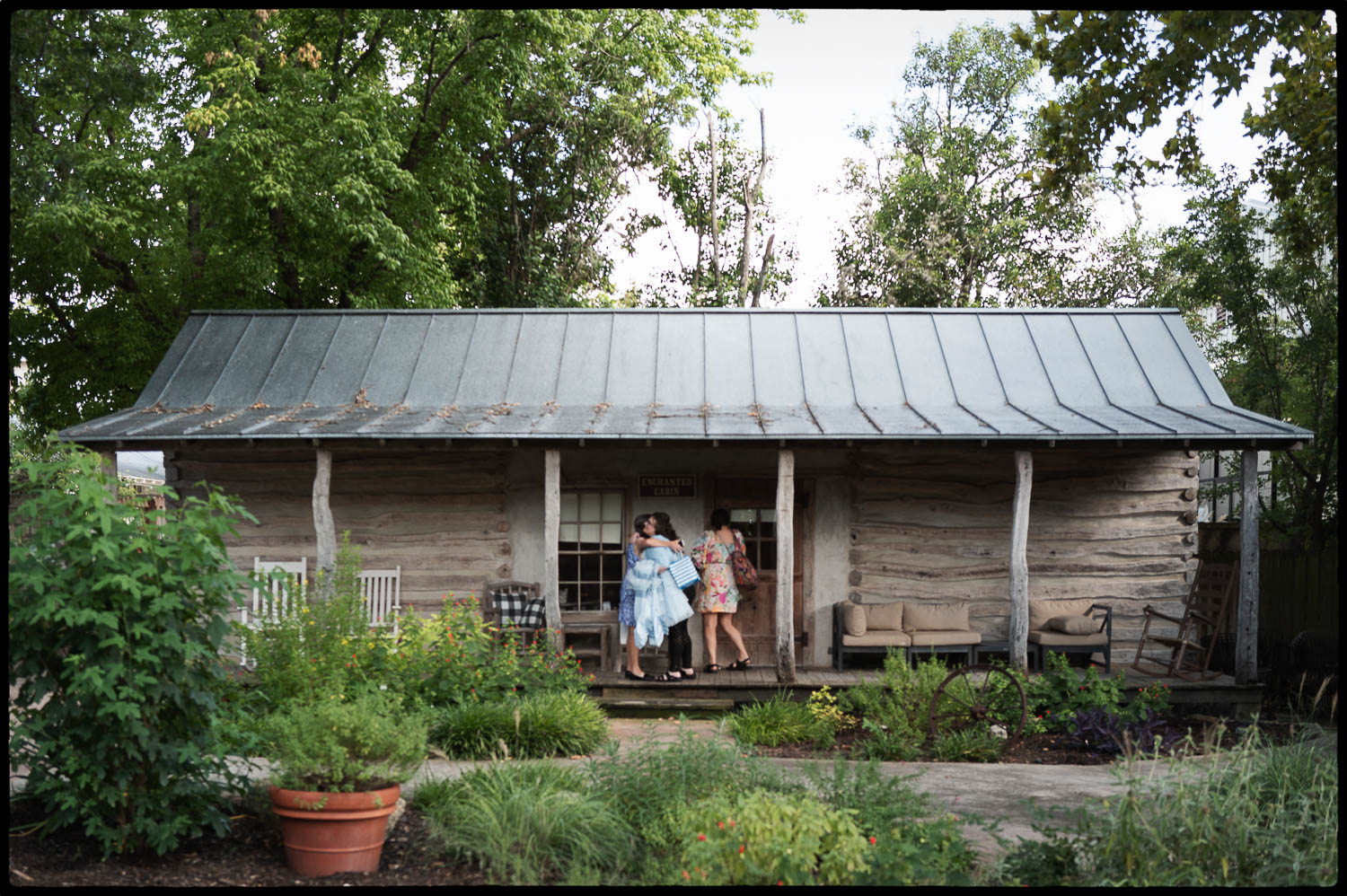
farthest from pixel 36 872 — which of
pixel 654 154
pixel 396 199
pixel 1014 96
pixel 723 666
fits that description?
pixel 1014 96

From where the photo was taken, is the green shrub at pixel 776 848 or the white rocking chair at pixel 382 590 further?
the white rocking chair at pixel 382 590

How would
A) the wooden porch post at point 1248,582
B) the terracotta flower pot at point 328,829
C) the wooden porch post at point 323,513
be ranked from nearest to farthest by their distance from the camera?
the terracotta flower pot at point 328,829 < the wooden porch post at point 1248,582 < the wooden porch post at point 323,513

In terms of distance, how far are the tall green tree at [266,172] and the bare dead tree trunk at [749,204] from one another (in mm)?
6065

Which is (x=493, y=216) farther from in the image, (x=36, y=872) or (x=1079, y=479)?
(x=36, y=872)

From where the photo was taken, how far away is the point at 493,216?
784 inches

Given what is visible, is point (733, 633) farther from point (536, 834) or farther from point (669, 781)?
point (536, 834)

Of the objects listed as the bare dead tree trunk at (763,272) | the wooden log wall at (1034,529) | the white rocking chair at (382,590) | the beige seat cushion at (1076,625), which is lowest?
the beige seat cushion at (1076,625)

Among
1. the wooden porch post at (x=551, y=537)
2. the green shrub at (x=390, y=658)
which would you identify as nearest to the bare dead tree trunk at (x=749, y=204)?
the wooden porch post at (x=551, y=537)

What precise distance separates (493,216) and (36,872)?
16462mm

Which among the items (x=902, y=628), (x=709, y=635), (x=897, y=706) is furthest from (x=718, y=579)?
(x=897, y=706)

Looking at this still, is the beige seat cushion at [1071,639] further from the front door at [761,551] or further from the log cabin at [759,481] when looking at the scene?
the front door at [761,551]

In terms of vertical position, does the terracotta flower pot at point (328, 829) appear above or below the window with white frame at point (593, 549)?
below

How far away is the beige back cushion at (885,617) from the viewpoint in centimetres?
1078

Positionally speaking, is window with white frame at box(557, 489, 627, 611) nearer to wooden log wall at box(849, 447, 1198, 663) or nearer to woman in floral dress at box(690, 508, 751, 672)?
woman in floral dress at box(690, 508, 751, 672)
